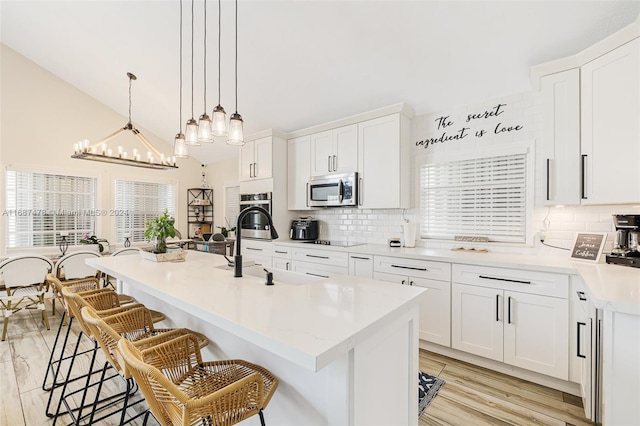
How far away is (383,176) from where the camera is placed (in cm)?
348

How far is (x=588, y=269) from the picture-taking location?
2.05m

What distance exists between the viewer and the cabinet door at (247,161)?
4.62 meters

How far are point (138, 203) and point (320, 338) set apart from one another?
6226 millimetres

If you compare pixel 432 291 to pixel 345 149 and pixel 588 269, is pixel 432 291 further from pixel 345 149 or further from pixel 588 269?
pixel 345 149

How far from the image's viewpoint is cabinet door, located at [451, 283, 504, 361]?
244 centimetres

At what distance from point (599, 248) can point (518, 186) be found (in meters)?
0.86

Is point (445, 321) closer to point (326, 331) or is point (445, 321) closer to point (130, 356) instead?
point (326, 331)

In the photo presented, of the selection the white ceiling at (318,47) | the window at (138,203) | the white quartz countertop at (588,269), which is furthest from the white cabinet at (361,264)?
the window at (138,203)

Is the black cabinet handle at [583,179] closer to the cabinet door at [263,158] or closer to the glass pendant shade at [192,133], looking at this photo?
the glass pendant shade at [192,133]

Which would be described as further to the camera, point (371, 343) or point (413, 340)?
point (413, 340)

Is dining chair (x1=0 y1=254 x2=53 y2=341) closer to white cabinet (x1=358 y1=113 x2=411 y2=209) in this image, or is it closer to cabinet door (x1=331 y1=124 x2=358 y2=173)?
cabinet door (x1=331 y1=124 x2=358 y2=173)

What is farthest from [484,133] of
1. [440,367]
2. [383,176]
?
[440,367]

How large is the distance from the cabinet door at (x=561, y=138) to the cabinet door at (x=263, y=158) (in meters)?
3.22

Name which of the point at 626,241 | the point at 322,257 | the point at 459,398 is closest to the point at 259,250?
the point at 322,257
